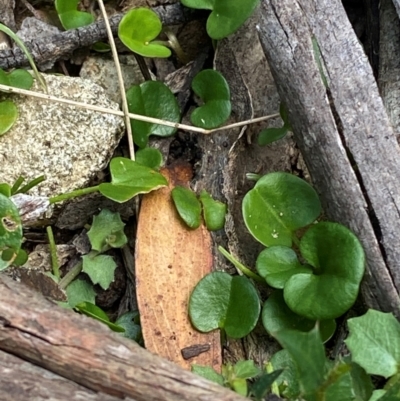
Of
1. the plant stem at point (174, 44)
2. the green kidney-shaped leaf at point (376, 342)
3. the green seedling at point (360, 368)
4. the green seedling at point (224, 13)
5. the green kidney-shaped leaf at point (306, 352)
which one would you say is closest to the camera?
the green kidney-shaped leaf at point (306, 352)

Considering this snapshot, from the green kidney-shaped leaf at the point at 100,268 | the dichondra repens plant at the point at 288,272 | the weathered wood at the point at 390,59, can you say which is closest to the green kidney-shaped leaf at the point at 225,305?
the dichondra repens plant at the point at 288,272

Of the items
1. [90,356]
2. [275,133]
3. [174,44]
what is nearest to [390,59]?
[275,133]

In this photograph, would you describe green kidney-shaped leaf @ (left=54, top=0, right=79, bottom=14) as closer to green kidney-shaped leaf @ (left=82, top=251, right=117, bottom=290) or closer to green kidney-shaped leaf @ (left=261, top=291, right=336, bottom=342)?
green kidney-shaped leaf @ (left=82, top=251, right=117, bottom=290)

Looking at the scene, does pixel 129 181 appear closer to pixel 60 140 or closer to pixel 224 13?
pixel 60 140

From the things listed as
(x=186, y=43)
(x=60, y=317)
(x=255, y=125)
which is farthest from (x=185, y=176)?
(x=60, y=317)

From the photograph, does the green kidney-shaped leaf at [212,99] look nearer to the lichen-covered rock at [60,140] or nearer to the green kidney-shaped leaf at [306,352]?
the lichen-covered rock at [60,140]
